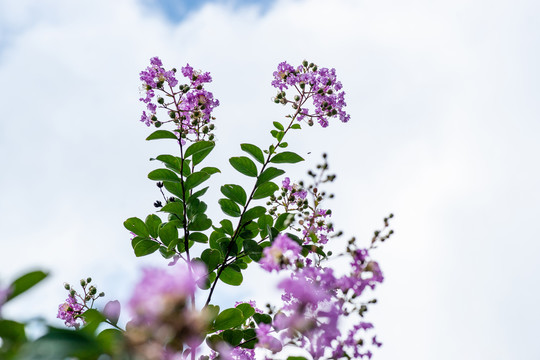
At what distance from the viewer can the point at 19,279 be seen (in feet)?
3.66

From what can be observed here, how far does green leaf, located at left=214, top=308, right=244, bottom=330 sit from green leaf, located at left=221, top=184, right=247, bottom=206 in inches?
→ 19.5

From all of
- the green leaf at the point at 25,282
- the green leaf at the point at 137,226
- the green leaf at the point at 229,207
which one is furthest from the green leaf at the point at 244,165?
the green leaf at the point at 25,282

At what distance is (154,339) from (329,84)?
2.21m

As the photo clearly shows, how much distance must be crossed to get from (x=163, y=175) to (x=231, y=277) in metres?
0.55

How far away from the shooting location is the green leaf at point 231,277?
244 cm

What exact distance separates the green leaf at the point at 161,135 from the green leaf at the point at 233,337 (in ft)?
2.88

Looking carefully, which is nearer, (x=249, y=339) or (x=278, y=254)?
(x=278, y=254)

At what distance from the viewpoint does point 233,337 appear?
220 centimetres

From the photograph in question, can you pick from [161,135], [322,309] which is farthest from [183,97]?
[322,309]

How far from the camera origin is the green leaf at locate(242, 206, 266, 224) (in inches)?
95.3

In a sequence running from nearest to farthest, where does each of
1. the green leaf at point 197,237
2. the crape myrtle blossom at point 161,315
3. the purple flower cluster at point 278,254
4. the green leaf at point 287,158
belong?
the crape myrtle blossom at point 161,315, the purple flower cluster at point 278,254, the green leaf at point 197,237, the green leaf at point 287,158

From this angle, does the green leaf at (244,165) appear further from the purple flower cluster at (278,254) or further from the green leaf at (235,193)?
the purple flower cluster at (278,254)

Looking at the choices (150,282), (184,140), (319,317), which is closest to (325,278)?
(319,317)

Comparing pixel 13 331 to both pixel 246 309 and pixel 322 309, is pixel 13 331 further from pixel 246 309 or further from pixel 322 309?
pixel 246 309
